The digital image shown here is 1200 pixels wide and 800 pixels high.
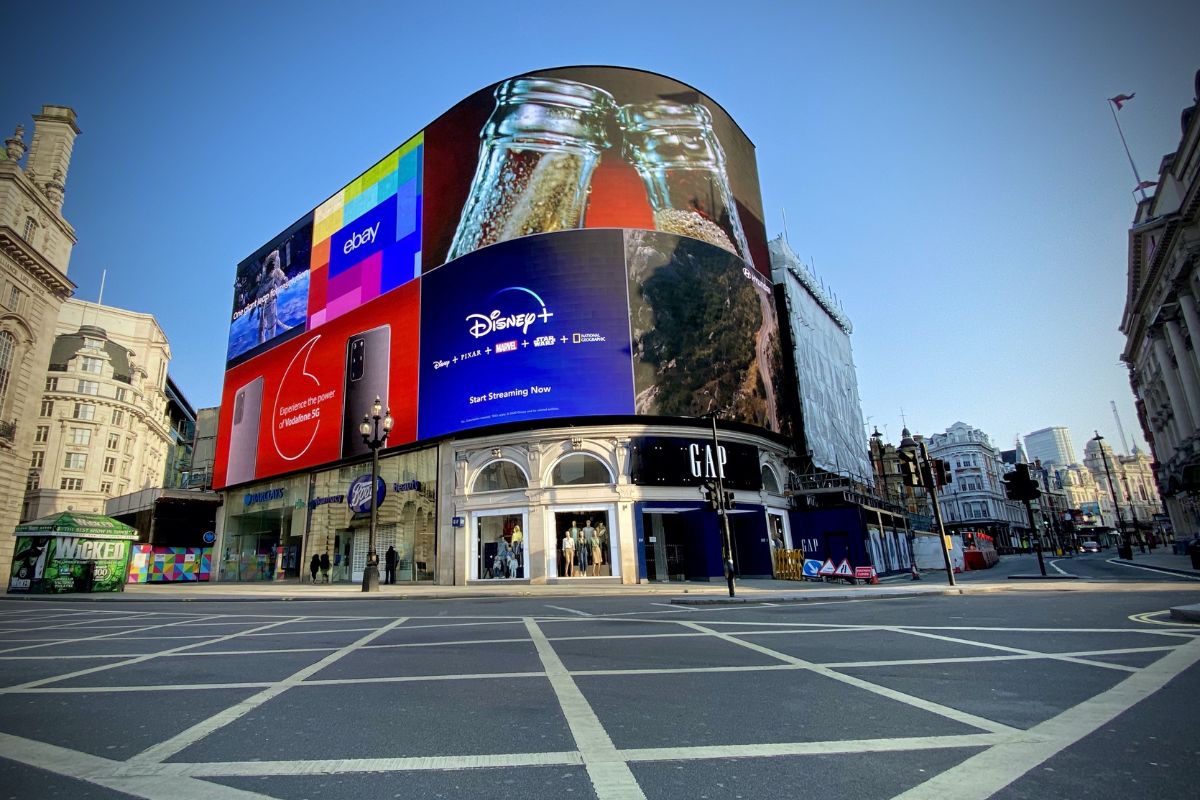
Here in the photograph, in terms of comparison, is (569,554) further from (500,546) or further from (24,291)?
(24,291)

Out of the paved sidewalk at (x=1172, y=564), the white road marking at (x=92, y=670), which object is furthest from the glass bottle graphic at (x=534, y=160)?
the paved sidewalk at (x=1172, y=564)

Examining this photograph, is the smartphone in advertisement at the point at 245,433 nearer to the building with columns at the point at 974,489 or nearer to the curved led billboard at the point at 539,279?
the curved led billboard at the point at 539,279

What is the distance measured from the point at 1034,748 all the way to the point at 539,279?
28660 millimetres

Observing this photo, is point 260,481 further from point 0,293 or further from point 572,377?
point 572,377

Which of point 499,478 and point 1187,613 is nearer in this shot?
point 1187,613

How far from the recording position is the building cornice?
33188mm

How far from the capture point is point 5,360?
33625mm

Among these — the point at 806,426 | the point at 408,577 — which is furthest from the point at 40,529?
the point at 806,426

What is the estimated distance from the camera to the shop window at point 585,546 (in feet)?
91.2

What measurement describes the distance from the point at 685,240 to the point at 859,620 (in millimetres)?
25156

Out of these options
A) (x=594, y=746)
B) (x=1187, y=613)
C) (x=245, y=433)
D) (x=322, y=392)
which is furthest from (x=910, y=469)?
(x=245, y=433)

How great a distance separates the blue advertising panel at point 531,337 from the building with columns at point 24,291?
22.7m

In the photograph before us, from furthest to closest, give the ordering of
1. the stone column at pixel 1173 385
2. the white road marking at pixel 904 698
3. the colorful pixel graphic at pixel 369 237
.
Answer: the stone column at pixel 1173 385 < the colorful pixel graphic at pixel 369 237 < the white road marking at pixel 904 698

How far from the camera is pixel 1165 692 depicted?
14.8ft
